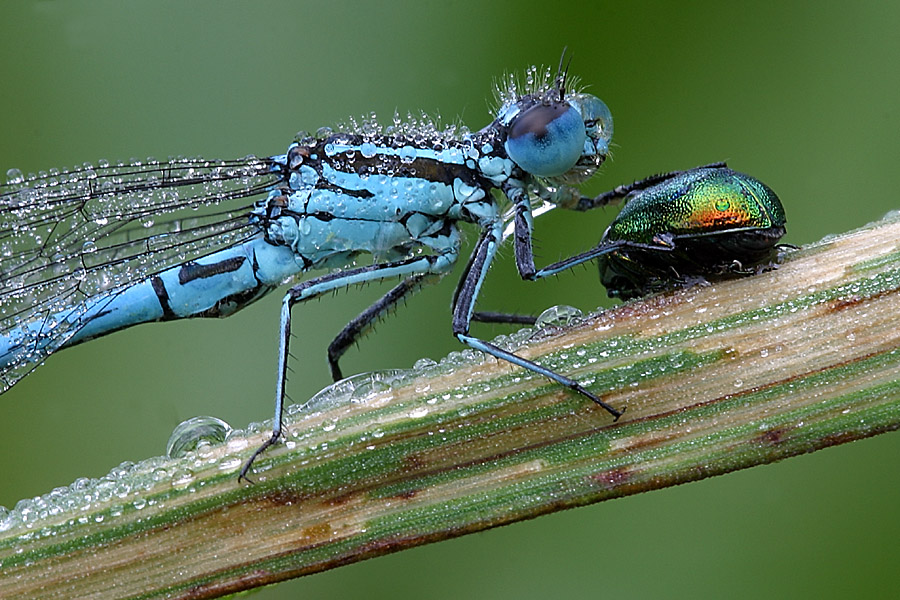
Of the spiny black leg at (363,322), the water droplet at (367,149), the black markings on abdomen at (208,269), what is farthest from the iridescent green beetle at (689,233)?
the black markings on abdomen at (208,269)

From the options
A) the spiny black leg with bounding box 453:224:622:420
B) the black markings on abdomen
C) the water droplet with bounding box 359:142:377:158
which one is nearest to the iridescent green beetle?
the spiny black leg with bounding box 453:224:622:420

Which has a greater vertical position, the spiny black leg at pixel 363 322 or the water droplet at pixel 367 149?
the water droplet at pixel 367 149

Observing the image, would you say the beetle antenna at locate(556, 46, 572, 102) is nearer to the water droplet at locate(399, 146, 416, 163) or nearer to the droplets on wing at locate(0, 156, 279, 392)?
the water droplet at locate(399, 146, 416, 163)

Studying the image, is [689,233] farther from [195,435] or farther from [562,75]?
[195,435]

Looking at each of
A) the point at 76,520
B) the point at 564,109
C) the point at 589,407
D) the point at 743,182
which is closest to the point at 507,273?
the point at 564,109

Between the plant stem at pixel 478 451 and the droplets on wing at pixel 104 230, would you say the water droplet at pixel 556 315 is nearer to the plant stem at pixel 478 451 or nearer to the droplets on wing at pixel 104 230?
the plant stem at pixel 478 451
